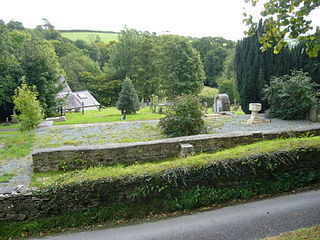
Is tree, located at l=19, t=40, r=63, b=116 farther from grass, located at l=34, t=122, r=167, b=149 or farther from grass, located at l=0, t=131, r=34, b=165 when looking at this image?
grass, located at l=0, t=131, r=34, b=165

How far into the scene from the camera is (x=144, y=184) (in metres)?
5.47

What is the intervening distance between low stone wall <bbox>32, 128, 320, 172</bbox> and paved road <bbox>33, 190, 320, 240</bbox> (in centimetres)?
245

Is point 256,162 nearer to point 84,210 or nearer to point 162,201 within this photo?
point 162,201

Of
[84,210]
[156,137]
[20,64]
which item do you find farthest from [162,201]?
[20,64]

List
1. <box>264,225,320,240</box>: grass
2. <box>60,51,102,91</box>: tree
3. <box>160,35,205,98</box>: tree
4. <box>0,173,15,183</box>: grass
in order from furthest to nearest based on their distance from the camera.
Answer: <box>60,51,102,91</box>: tree < <box>160,35,205,98</box>: tree < <box>0,173,15,183</box>: grass < <box>264,225,320,240</box>: grass

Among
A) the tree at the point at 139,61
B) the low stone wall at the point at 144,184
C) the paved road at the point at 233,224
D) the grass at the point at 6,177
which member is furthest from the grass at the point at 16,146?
the tree at the point at 139,61

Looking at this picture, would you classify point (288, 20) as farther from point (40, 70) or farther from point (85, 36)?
point (85, 36)

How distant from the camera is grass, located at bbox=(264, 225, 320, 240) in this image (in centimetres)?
373

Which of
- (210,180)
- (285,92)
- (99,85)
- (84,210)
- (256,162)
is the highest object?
(99,85)

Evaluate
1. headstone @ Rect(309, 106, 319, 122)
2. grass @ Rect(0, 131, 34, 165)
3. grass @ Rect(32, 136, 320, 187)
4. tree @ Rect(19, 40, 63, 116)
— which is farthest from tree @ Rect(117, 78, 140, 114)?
grass @ Rect(32, 136, 320, 187)

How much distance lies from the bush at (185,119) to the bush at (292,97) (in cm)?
544

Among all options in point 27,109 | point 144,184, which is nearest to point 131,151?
point 144,184

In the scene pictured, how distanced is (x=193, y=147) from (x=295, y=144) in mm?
2841

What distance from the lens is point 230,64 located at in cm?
3866
